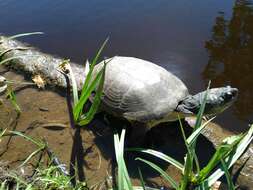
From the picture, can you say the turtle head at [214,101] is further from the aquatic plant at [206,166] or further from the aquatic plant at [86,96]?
the aquatic plant at [86,96]

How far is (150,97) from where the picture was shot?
124 inches

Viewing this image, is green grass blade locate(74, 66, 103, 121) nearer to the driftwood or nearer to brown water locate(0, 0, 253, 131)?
the driftwood

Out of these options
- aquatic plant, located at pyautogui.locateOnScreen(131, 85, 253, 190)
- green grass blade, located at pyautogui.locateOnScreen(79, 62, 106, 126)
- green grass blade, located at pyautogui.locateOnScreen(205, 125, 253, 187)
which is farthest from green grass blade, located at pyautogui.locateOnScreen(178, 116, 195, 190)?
green grass blade, located at pyautogui.locateOnScreen(79, 62, 106, 126)

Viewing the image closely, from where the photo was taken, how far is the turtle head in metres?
2.99

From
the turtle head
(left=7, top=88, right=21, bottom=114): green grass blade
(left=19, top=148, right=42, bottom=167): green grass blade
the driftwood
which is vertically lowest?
(left=19, top=148, right=42, bottom=167): green grass blade

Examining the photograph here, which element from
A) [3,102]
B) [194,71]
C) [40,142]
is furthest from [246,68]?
[3,102]

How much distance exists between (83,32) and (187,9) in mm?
1410

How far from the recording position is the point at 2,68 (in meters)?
4.42

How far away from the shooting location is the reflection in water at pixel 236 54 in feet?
12.4

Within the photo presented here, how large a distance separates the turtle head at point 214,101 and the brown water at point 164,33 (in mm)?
528

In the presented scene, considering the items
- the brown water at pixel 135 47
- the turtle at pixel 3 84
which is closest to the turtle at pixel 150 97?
the brown water at pixel 135 47

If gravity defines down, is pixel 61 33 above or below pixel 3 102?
above

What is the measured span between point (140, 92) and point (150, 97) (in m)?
0.09

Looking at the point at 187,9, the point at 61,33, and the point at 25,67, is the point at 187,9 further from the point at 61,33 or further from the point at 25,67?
the point at 25,67
